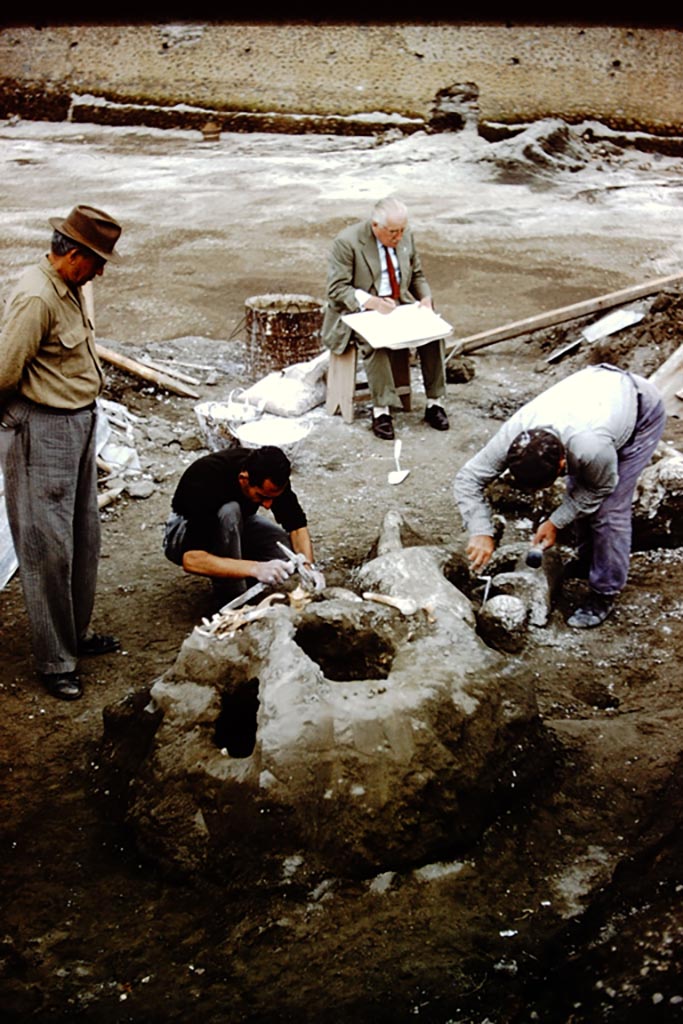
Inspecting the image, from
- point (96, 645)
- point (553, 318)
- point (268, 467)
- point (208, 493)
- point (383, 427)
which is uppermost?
point (268, 467)

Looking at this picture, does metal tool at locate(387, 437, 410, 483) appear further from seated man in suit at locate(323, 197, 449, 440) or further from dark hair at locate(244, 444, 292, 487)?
dark hair at locate(244, 444, 292, 487)

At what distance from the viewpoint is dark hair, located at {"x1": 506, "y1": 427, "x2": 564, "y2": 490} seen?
3.87m

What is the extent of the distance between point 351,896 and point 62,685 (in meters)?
1.72

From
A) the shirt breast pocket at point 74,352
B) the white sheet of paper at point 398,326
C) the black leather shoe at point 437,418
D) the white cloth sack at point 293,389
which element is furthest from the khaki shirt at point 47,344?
the black leather shoe at point 437,418

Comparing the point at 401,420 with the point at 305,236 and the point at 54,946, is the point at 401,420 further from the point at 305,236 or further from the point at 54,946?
the point at 305,236

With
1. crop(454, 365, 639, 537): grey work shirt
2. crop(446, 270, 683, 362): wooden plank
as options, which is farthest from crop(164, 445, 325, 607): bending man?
crop(446, 270, 683, 362): wooden plank

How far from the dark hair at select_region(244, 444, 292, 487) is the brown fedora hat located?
1.02 meters

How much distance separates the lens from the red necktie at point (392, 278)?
270 inches

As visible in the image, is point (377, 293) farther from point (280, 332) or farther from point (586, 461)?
point (586, 461)

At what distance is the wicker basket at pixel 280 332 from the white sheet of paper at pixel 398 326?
0.86 m

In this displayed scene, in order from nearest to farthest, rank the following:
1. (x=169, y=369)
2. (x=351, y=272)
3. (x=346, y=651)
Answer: (x=346, y=651) → (x=351, y=272) → (x=169, y=369)

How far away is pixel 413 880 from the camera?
3.12m

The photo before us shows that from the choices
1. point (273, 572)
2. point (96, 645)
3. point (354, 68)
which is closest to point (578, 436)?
point (273, 572)

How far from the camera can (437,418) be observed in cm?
701
